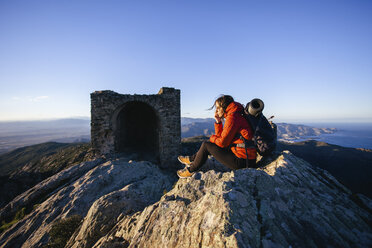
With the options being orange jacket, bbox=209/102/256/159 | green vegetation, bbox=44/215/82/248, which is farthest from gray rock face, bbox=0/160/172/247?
orange jacket, bbox=209/102/256/159

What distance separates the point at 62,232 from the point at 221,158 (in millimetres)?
4179

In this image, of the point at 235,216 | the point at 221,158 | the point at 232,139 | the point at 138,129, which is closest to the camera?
the point at 235,216

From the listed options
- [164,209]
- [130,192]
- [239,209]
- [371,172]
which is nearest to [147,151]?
[130,192]

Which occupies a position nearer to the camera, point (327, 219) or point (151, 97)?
point (327, 219)

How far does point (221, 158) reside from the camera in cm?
378

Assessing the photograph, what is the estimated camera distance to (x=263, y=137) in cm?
355

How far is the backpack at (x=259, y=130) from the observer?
11.6 ft

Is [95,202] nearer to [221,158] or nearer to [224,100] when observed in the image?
[221,158]

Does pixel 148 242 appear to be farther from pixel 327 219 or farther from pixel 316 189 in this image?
pixel 316 189

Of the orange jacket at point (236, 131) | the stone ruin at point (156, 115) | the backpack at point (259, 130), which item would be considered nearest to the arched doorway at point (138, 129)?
the stone ruin at point (156, 115)

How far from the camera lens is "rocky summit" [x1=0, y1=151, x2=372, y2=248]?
1836 millimetres

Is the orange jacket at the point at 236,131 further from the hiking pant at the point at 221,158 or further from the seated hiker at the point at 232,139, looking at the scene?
the hiking pant at the point at 221,158

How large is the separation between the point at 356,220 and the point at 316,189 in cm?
60

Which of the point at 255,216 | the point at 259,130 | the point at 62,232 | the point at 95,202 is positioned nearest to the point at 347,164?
the point at 259,130
